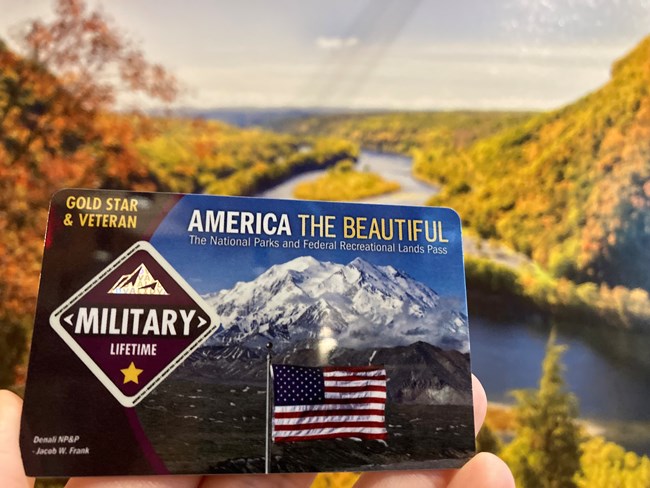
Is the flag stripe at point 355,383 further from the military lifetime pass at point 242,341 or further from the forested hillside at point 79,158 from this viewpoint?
the forested hillside at point 79,158

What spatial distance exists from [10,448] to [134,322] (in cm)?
23

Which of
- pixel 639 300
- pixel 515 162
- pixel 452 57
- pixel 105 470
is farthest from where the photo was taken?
pixel 452 57

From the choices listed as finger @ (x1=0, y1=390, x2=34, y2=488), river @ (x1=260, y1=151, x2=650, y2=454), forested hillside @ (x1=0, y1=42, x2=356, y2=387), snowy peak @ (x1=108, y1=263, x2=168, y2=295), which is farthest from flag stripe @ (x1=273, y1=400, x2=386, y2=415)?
forested hillside @ (x1=0, y1=42, x2=356, y2=387)

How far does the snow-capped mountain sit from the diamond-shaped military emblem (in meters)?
0.05

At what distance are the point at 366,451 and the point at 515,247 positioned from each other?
96 centimetres

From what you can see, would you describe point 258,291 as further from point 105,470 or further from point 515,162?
point 515,162

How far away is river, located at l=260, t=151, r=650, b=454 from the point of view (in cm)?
137

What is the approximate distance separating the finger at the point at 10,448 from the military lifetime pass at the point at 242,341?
0.4 inches

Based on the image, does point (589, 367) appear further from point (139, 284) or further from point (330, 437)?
point (139, 284)

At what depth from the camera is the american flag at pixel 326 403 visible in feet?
2.68

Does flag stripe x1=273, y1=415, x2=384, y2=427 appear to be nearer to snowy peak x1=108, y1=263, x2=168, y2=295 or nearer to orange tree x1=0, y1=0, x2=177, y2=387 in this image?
snowy peak x1=108, y1=263, x2=168, y2=295

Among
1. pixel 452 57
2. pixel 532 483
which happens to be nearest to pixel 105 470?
pixel 532 483

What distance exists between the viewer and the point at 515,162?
5.52ft

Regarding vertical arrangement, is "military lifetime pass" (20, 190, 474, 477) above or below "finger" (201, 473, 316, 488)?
above
